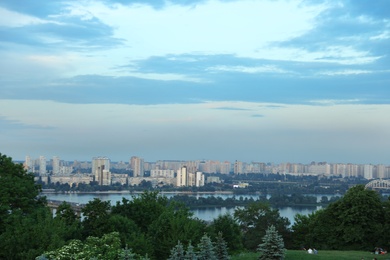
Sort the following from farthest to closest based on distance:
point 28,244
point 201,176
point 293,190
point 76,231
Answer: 1. point 201,176
2. point 293,190
3. point 76,231
4. point 28,244

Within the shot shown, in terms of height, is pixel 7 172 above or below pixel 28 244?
above

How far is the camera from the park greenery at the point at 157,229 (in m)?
11.8

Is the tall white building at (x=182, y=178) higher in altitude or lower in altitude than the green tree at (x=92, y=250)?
lower

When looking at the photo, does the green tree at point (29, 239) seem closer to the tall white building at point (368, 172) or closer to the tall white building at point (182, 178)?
the tall white building at point (182, 178)

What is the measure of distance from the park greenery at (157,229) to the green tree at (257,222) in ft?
0.12

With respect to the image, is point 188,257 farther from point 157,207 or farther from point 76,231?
point 157,207

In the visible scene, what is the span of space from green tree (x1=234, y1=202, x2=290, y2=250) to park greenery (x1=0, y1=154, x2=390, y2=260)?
0.12ft

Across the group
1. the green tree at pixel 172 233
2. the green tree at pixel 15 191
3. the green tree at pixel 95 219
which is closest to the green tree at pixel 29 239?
the green tree at pixel 95 219

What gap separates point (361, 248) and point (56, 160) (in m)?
128

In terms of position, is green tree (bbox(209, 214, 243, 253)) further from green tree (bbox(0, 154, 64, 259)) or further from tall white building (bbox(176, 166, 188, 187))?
tall white building (bbox(176, 166, 188, 187))

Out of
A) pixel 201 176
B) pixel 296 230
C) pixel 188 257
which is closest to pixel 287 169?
pixel 201 176

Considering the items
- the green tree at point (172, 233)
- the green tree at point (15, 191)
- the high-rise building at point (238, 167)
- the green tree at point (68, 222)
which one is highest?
the green tree at point (15, 191)

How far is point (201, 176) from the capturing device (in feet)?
353

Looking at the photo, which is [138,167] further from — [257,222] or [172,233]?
[172,233]
